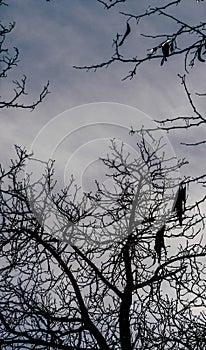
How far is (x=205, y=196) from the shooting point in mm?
3533

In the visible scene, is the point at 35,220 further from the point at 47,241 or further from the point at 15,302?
the point at 15,302

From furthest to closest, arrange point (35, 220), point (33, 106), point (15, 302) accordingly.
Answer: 1. point (35, 220)
2. point (15, 302)
3. point (33, 106)

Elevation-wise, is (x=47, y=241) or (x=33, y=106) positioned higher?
(x=33, y=106)

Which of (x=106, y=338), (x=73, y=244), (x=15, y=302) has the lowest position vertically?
(x=106, y=338)

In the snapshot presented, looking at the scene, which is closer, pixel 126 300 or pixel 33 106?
pixel 33 106

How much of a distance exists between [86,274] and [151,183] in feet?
5.42

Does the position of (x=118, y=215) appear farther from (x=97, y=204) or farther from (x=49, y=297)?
(x=49, y=297)

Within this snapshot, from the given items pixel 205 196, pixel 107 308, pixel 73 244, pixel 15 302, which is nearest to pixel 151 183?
pixel 73 244

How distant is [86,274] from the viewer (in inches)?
294

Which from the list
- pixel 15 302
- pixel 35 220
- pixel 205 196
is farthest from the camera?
pixel 35 220

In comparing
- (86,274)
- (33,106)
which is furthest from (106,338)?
(33,106)

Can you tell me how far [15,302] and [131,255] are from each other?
5.74 feet

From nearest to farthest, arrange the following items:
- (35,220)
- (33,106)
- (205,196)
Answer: (205,196), (33,106), (35,220)

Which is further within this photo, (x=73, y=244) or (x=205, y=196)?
(x=73, y=244)
